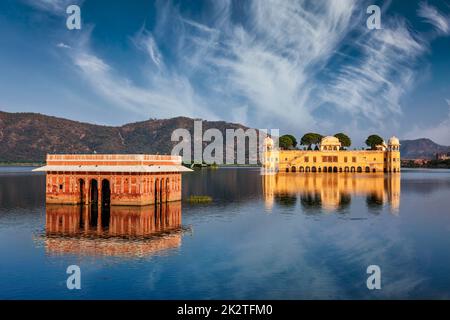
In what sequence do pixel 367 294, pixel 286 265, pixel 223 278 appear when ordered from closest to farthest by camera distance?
pixel 367 294 → pixel 223 278 → pixel 286 265

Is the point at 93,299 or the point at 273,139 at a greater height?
the point at 273,139

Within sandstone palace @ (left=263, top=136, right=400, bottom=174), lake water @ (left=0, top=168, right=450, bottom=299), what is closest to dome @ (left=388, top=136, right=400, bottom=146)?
sandstone palace @ (left=263, top=136, right=400, bottom=174)

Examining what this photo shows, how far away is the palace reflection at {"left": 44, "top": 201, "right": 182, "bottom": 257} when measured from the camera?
103ft

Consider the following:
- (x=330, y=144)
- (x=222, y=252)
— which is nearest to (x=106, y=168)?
(x=222, y=252)

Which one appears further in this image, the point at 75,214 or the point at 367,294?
the point at 75,214

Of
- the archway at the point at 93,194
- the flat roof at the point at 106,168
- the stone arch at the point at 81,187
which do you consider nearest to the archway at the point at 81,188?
the stone arch at the point at 81,187

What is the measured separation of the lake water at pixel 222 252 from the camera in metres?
23.6

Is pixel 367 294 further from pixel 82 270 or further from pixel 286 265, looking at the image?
pixel 82 270

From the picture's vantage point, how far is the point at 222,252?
1252 inches
